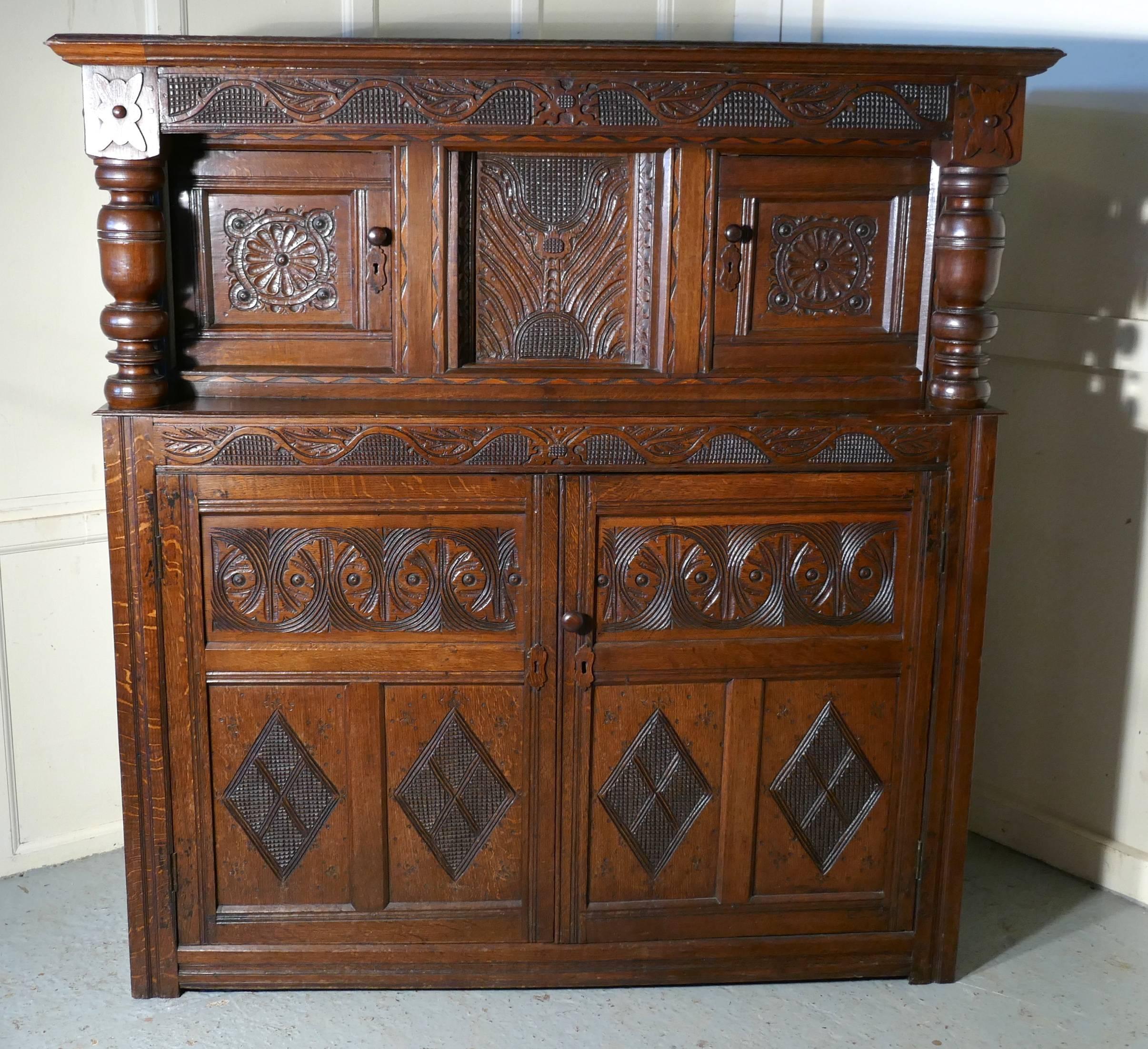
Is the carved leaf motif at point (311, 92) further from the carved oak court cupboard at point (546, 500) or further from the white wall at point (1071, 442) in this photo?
the white wall at point (1071, 442)

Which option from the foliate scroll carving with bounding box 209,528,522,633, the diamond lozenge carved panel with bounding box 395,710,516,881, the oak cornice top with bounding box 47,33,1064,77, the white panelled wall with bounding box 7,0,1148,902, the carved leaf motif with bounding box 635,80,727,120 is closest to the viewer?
the oak cornice top with bounding box 47,33,1064,77

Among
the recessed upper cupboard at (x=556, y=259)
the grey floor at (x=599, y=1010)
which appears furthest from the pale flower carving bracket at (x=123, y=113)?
the grey floor at (x=599, y=1010)

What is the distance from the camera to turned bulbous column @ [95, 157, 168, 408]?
238 cm

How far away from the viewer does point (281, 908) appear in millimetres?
2660

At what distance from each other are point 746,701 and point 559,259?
3.38 feet

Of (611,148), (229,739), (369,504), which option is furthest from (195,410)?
(611,148)

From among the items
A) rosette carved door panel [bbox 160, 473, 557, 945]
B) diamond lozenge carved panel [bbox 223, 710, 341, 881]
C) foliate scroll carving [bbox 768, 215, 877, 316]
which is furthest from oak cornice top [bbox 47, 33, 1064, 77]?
diamond lozenge carved panel [bbox 223, 710, 341, 881]

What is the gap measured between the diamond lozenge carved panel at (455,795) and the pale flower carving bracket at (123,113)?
131 cm

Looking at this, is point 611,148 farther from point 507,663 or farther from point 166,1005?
point 166,1005

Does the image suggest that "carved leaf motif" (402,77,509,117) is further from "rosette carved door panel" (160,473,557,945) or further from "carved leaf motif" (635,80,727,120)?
"rosette carved door panel" (160,473,557,945)

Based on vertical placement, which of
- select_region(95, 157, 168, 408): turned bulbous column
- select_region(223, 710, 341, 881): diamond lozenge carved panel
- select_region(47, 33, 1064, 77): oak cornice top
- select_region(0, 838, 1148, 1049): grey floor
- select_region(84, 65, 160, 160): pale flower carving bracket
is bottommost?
select_region(0, 838, 1148, 1049): grey floor

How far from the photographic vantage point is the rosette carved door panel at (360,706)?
8.23ft

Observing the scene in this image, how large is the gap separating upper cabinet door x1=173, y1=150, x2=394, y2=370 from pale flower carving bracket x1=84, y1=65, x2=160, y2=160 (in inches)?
5.4

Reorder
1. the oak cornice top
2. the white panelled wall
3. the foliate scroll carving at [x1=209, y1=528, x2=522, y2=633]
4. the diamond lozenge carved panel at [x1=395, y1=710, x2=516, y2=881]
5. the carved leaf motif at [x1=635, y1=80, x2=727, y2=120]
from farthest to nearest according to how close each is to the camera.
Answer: the white panelled wall < the diamond lozenge carved panel at [x1=395, y1=710, x2=516, y2=881] < the foliate scroll carving at [x1=209, y1=528, x2=522, y2=633] < the carved leaf motif at [x1=635, y1=80, x2=727, y2=120] < the oak cornice top
